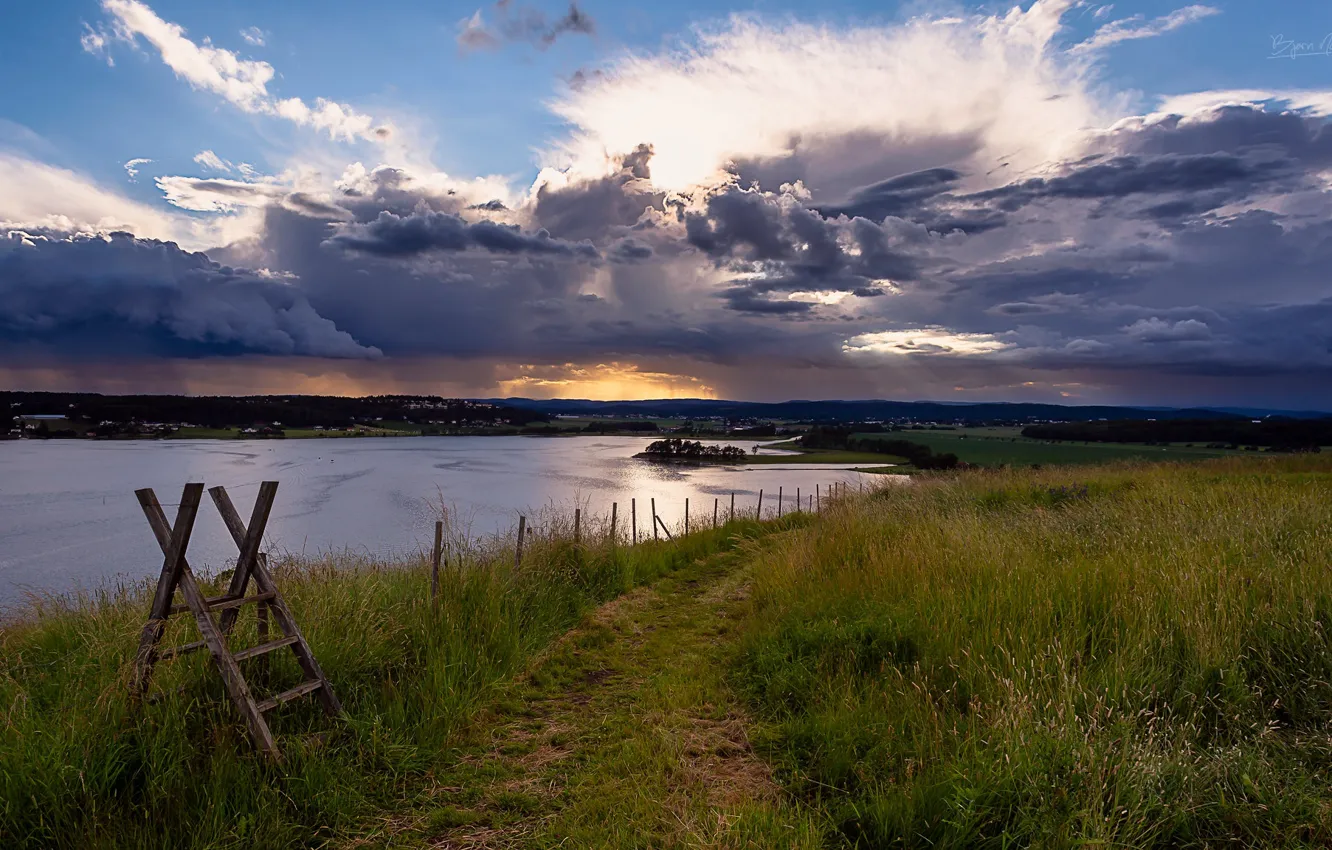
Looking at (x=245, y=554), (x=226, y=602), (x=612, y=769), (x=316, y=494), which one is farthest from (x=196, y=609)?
(x=316, y=494)

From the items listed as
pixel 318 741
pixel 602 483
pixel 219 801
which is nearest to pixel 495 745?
pixel 318 741

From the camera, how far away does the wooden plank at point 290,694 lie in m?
3.95

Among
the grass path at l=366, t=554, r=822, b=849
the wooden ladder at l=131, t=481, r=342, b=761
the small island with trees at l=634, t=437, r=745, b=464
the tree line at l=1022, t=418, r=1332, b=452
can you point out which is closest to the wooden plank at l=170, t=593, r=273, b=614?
the wooden ladder at l=131, t=481, r=342, b=761

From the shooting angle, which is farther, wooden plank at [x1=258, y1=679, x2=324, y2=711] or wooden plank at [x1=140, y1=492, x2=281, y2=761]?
wooden plank at [x1=258, y1=679, x2=324, y2=711]

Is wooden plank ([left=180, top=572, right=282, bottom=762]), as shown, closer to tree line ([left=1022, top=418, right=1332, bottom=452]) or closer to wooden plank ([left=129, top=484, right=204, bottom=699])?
wooden plank ([left=129, top=484, right=204, bottom=699])

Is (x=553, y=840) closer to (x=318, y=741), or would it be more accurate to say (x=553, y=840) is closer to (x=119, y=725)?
(x=318, y=741)

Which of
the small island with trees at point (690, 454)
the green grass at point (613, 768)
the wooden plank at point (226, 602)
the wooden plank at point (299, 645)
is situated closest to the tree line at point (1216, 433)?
the green grass at point (613, 768)

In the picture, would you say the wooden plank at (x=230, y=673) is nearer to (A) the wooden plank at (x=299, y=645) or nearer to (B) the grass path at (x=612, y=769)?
(A) the wooden plank at (x=299, y=645)

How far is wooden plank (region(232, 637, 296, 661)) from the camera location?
3885mm

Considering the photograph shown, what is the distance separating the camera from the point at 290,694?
13.5 ft

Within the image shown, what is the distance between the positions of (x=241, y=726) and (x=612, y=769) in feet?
7.63

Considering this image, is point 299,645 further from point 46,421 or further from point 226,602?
point 46,421

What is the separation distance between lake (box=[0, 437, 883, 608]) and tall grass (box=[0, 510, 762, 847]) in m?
1.98

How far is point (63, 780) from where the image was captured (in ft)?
10.8
